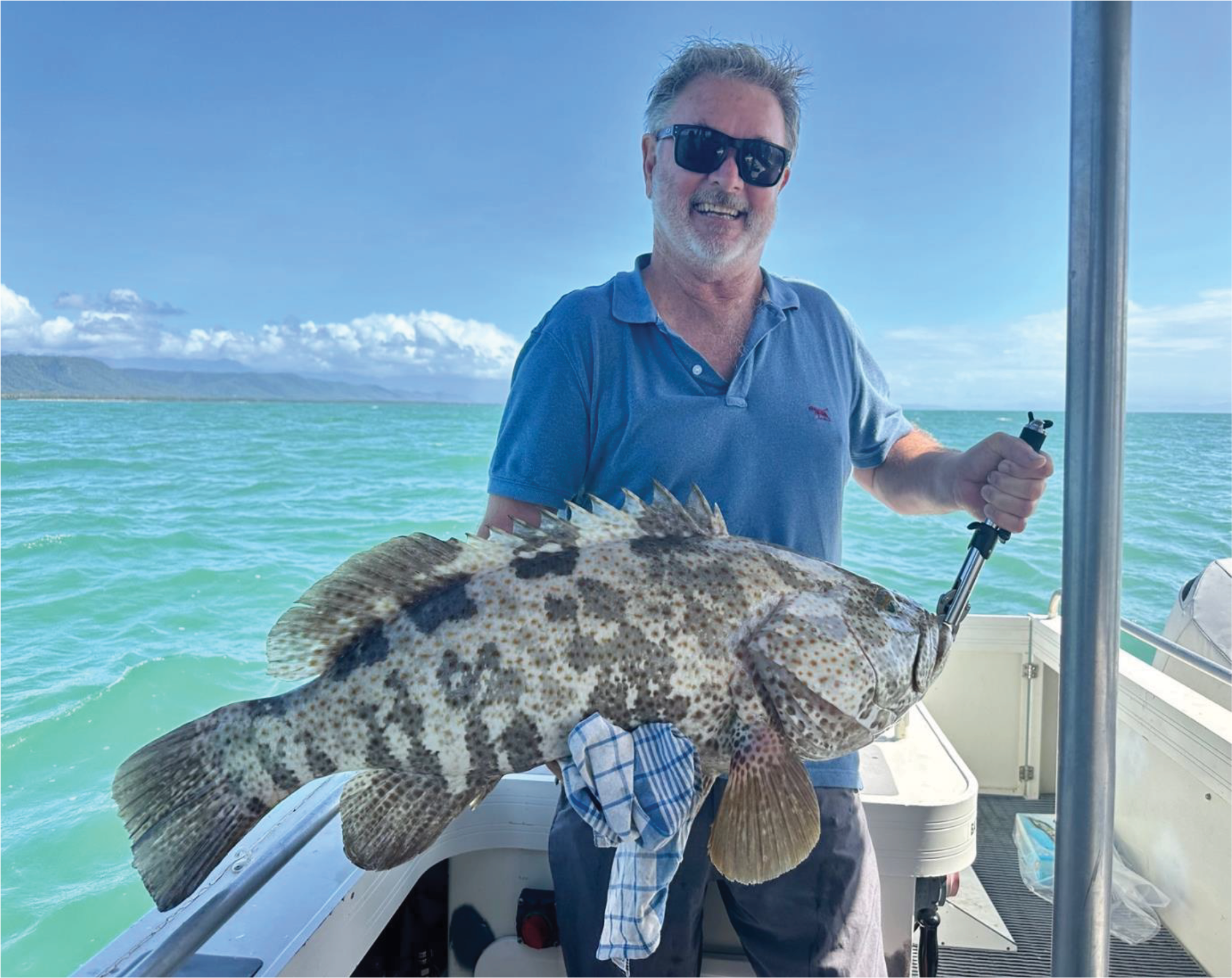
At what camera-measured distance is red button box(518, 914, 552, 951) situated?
2.39m

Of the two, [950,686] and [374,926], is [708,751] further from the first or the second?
[950,686]

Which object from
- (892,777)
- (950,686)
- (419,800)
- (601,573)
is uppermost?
(601,573)

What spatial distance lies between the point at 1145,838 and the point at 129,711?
30.0 feet

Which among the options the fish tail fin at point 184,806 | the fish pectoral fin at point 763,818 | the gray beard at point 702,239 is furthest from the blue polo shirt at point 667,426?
the fish tail fin at point 184,806

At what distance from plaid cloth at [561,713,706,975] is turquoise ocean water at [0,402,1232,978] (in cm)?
181

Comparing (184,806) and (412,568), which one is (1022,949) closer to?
(412,568)

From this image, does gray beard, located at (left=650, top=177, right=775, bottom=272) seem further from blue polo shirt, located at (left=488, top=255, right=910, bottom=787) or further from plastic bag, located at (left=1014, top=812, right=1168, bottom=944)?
plastic bag, located at (left=1014, top=812, right=1168, bottom=944)

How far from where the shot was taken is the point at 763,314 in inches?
84.0

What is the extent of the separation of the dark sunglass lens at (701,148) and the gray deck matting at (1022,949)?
2642mm

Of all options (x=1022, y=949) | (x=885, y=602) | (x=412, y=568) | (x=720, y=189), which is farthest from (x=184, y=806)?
(x=1022, y=949)

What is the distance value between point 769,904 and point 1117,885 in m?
2.33

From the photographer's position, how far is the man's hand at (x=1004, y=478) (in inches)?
70.5

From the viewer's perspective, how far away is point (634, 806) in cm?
143

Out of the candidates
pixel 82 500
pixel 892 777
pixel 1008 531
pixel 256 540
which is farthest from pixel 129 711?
pixel 82 500
